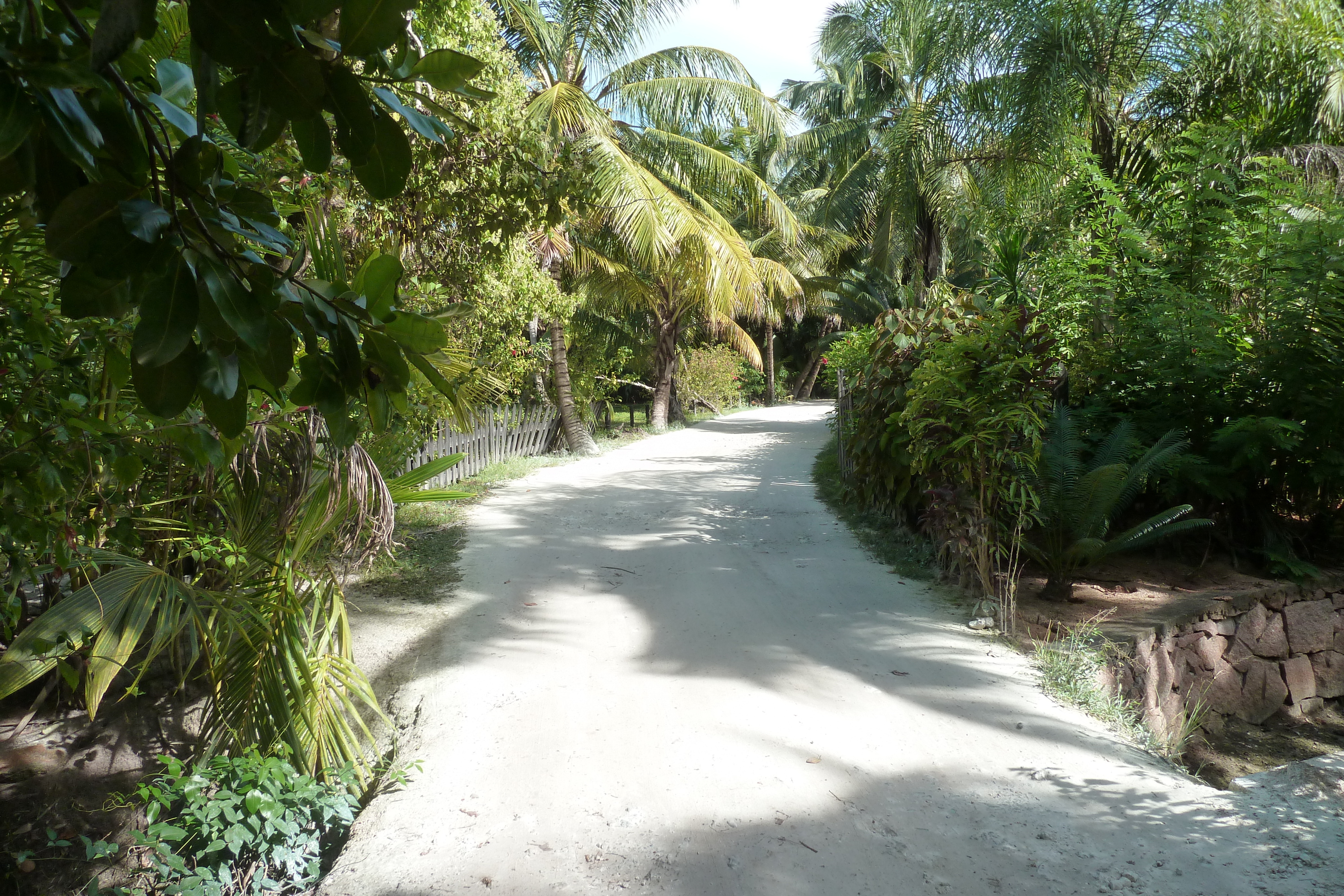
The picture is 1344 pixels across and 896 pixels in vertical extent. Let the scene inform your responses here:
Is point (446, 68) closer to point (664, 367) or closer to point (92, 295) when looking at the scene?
point (92, 295)

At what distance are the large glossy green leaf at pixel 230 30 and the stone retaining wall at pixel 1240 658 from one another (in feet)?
16.6

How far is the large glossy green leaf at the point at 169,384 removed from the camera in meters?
1.05

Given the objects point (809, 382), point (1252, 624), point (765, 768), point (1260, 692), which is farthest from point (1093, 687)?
point (809, 382)

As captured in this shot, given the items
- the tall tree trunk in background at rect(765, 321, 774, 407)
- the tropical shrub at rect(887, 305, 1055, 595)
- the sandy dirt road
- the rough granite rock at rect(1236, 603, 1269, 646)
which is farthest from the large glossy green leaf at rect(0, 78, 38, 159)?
the tall tree trunk in background at rect(765, 321, 774, 407)

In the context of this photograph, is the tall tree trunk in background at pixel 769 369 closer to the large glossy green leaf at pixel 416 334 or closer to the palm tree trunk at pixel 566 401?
the palm tree trunk at pixel 566 401

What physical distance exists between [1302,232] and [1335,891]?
5.12 meters

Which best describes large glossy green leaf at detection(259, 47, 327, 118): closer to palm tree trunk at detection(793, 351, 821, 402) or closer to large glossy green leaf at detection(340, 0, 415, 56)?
large glossy green leaf at detection(340, 0, 415, 56)

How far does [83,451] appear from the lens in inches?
82.6

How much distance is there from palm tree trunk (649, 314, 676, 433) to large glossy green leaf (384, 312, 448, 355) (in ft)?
60.5

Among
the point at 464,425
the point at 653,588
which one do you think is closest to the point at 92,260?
the point at 464,425

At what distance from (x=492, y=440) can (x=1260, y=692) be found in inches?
407

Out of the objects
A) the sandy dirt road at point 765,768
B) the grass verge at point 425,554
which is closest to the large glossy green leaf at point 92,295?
the sandy dirt road at point 765,768

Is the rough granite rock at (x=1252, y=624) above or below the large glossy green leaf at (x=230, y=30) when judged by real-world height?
below

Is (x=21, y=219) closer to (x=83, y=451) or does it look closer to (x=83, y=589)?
(x=83, y=451)
